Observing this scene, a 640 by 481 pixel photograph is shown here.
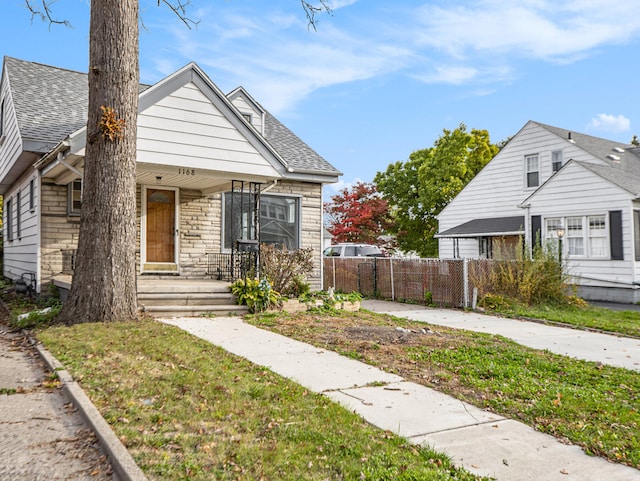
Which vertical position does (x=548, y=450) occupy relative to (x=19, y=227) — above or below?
below

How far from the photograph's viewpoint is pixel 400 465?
121 inches

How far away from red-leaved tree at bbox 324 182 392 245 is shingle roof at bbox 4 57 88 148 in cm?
1868

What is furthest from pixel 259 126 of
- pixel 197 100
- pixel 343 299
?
pixel 343 299

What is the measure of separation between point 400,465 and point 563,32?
541 inches

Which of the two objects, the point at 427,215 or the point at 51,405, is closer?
the point at 51,405

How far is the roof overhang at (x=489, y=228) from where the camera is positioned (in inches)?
756

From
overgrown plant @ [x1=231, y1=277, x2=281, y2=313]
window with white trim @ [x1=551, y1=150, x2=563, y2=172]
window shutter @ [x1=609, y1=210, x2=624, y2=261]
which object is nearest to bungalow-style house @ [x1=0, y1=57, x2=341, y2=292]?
overgrown plant @ [x1=231, y1=277, x2=281, y2=313]

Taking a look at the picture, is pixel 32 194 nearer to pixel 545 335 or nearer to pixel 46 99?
pixel 46 99

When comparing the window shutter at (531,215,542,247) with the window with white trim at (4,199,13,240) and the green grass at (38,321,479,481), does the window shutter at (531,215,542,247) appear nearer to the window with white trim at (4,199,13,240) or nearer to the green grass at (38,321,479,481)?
the green grass at (38,321,479,481)

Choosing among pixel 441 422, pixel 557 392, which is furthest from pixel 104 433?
pixel 557 392

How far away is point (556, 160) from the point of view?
19.8 metres

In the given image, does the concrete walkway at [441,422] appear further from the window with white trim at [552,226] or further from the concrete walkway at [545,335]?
the window with white trim at [552,226]

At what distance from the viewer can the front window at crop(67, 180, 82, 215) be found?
11484 millimetres

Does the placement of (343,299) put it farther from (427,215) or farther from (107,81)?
(427,215)
